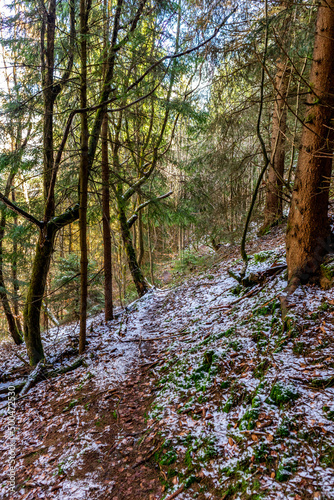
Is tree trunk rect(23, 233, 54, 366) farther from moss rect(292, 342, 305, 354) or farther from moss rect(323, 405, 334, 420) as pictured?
moss rect(323, 405, 334, 420)

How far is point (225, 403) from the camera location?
290 centimetres

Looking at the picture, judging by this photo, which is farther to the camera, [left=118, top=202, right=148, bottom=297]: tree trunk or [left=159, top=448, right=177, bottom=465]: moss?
[left=118, top=202, right=148, bottom=297]: tree trunk

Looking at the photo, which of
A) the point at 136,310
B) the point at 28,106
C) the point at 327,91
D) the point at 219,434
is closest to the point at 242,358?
the point at 219,434

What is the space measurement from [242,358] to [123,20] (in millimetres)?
6769

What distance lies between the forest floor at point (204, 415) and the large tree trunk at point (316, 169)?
0.51 m

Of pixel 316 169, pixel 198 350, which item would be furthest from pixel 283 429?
pixel 316 169

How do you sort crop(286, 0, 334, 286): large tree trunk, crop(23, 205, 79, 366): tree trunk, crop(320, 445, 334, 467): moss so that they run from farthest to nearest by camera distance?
1. crop(23, 205, 79, 366): tree trunk
2. crop(286, 0, 334, 286): large tree trunk
3. crop(320, 445, 334, 467): moss

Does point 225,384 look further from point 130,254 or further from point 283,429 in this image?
point 130,254

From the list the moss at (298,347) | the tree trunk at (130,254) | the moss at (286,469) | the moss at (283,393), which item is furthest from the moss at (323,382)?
the tree trunk at (130,254)

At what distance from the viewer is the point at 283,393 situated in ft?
8.45

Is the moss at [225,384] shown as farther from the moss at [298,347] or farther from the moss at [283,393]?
the moss at [298,347]

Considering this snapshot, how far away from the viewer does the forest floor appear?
7.19 feet

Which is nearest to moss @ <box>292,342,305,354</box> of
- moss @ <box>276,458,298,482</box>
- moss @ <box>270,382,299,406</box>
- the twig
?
moss @ <box>270,382,299,406</box>

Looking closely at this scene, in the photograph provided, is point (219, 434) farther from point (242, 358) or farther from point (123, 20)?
point (123, 20)
